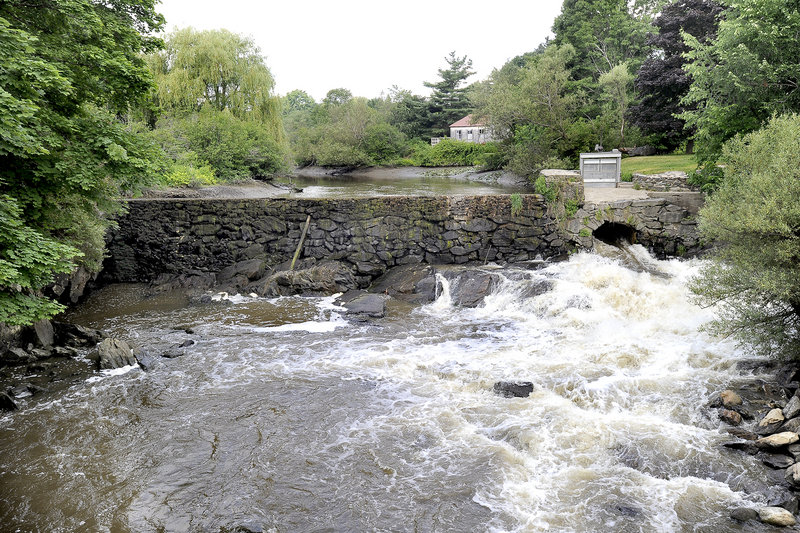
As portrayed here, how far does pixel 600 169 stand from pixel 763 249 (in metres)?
11.7

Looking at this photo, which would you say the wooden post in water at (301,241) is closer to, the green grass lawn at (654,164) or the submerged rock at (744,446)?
the submerged rock at (744,446)

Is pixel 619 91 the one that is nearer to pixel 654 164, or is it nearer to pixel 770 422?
pixel 654 164

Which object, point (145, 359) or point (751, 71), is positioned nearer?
point (145, 359)

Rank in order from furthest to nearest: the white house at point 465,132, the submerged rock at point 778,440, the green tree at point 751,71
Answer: the white house at point 465,132 → the green tree at point 751,71 → the submerged rock at point 778,440

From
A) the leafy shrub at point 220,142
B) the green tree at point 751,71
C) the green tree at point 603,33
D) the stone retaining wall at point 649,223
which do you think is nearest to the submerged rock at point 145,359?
the leafy shrub at point 220,142

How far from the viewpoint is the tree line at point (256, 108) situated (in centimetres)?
752

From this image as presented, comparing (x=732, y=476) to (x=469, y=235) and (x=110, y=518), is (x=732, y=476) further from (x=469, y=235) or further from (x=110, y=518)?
(x=469, y=235)

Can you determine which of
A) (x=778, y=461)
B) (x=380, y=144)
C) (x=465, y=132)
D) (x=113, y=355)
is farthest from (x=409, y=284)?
(x=465, y=132)

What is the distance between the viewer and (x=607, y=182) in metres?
19.3

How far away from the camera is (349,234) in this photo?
16.6 meters

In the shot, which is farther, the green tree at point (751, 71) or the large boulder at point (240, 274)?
the large boulder at point (240, 274)

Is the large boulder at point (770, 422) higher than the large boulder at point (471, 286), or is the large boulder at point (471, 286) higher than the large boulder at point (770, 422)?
the large boulder at point (471, 286)

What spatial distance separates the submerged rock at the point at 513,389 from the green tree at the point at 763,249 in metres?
3.30

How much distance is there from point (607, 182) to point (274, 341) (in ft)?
44.5
